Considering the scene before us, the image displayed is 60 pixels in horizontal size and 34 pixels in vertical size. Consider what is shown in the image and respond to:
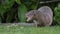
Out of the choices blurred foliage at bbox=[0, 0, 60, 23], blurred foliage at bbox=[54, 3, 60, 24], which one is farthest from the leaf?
blurred foliage at bbox=[54, 3, 60, 24]

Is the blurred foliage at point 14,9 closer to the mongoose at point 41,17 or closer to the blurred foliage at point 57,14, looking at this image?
the blurred foliage at point 57,14

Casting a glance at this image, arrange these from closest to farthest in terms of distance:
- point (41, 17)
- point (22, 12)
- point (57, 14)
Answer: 1. point (41, 17)
2. point (57, 14)
3. point (22, 12)

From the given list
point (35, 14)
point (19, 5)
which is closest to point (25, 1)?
point (19, 5)

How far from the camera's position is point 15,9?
8.72 meters

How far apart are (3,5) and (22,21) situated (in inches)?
32.0

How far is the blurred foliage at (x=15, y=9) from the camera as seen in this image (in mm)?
8461

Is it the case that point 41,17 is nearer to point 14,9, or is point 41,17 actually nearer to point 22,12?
point 22,12

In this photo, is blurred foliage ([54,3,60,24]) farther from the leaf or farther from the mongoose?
the leaf

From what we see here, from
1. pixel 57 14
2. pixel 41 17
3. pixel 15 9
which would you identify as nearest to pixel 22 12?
pixel 15 9

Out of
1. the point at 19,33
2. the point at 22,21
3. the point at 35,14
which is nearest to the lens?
the point at 19,33

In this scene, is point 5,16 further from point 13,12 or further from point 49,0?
point 49,0

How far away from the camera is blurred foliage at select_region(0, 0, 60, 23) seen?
8461 millimetres

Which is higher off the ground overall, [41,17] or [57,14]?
[41,17]

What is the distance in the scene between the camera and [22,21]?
8.31 m
